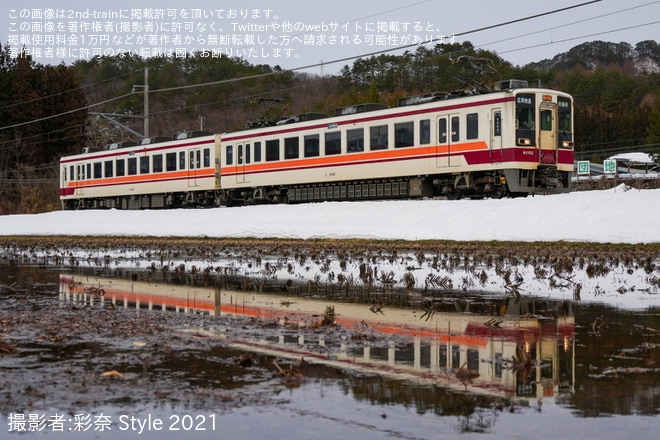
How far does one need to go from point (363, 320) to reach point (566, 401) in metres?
3.15

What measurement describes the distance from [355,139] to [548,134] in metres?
7.19

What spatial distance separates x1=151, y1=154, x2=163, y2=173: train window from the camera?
40375 mm

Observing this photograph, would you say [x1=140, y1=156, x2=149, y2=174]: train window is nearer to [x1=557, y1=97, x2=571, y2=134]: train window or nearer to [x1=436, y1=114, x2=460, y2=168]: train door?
[x1=436, y1=114, x2=460, y2=168]: train door

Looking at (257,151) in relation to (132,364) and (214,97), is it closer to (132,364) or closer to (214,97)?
(132,364)

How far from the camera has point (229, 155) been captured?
36188 millimetres

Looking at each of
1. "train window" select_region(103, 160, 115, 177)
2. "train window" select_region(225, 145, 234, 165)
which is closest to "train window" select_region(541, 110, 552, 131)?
"train window" select_region(225, 145, 234, 165)

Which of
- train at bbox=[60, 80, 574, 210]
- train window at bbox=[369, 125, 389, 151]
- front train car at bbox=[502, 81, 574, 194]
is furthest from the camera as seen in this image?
train window at bbox=[369, 125, 389, 151]

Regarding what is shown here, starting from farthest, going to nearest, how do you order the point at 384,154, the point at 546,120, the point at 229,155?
1. the point at 229,155
2. the point at 384,154
3. the point at 546,120

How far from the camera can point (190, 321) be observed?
7.39 meters

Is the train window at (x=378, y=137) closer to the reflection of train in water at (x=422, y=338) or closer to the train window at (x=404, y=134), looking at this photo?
the train window at (x=404, y=134)

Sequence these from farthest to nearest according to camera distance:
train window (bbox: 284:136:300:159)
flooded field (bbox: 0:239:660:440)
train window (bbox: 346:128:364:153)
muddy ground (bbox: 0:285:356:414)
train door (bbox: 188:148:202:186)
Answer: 1. train door (bbox: 188:148:202:186)
2. train window (bbox: 284:136:300:159)
3. train window (bbox: 346:128:364:153)
4. muddy ground (bbox: 0:285:356:414)
5. flooded field (bbox: 0:239:660:440)

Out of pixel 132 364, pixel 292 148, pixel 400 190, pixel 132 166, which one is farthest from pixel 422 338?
pixel 132 166

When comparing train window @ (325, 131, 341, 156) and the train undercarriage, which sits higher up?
train window @ (325, 131, 341, 156)

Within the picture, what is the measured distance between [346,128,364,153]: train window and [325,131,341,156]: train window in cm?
53
